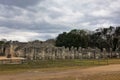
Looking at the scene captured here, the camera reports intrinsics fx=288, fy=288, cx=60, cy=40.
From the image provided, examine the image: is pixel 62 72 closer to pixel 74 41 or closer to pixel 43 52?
pixel 43 52

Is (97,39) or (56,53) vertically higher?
(97,39)

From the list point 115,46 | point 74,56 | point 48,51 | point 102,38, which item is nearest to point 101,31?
point 102,38

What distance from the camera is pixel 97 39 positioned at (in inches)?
4990

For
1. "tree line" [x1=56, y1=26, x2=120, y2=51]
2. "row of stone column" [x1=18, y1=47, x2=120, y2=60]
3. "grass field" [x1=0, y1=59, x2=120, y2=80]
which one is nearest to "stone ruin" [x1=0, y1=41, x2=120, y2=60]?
"row of stone column" [x1=18, y1=47, x2=120, y2=60]

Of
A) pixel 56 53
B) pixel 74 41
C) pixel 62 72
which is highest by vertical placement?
pixel 74 41

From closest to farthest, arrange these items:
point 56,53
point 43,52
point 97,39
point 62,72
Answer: point 62,72, point 43,52, point 56,53, point 97,39

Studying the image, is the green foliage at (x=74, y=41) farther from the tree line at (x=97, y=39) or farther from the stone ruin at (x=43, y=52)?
the stone ruin at (x=43, y=52)

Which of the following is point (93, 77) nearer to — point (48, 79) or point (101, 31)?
point (48, 79)

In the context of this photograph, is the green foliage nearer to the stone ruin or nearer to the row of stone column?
the row of stone column

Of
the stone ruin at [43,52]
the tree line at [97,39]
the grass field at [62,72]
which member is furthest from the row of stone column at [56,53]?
the grass field at [62,72]

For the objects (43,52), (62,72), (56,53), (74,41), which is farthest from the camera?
(74,41)

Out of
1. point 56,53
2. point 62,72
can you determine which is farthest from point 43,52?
point 62,72

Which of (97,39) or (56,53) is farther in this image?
(97,39)

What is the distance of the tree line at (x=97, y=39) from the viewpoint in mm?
120875
